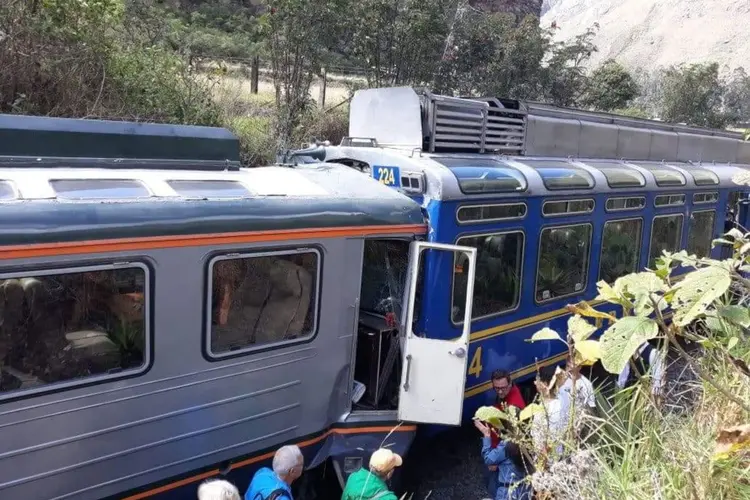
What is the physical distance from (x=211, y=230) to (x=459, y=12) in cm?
1464

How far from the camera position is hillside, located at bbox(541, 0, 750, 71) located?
2179 inches

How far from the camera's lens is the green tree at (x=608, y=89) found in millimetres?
23500

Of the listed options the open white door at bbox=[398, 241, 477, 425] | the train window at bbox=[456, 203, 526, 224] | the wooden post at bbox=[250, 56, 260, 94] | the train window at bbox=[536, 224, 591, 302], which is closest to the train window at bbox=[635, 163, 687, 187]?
the train window at bbox=[536, 224, 591, 302]

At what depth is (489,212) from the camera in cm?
611

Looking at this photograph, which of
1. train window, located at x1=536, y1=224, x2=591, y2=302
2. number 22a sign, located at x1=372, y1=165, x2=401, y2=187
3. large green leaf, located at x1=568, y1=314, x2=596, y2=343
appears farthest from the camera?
train window, located at x1=536, y1=224, x2=591, y2=302

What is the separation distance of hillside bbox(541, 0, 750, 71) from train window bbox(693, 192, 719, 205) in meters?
47.7

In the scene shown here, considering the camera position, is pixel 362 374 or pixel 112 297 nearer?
pixel 112 297

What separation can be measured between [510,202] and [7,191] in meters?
4.22

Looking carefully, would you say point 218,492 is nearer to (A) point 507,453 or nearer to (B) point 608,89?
(A) point 507,453

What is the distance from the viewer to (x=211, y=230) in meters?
4.23

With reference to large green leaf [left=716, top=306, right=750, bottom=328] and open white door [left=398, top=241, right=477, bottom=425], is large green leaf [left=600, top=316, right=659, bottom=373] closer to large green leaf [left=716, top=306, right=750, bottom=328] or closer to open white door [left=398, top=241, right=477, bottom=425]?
large green leaf [left=716, top=306, right=750, bottom=328]

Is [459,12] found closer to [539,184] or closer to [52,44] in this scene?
[52,44]

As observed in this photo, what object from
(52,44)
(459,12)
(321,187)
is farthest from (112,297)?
(459,12)

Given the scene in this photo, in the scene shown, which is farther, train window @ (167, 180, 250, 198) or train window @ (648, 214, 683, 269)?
train window @ (648, 214, 683, 269)
